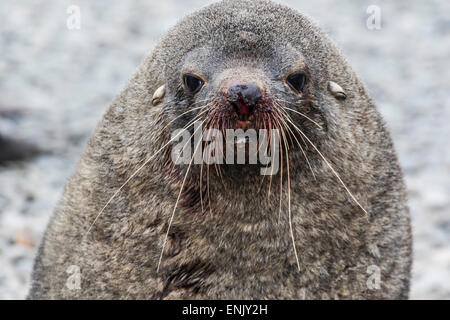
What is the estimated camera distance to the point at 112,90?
39.9 ft

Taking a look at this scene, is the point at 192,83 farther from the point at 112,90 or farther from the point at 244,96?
the point at 112,90

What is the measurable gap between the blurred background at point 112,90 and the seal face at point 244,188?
1500 mm

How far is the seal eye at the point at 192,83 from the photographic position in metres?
4.83

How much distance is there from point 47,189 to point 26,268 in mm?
1665

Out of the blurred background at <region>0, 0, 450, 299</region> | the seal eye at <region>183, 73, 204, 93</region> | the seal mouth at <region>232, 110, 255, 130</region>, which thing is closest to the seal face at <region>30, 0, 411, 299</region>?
the seal eye at <region>183, 73, 204, 93</region>

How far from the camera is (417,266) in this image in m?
8.12

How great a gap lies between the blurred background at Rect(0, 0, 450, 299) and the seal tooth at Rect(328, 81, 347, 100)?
4.02 ft

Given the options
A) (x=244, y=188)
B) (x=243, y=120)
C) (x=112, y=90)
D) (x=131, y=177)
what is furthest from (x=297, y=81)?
(x=112, y=90)

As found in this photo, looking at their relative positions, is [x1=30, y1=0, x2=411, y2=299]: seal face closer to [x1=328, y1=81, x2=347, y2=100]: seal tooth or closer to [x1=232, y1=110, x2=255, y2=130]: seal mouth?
[x1=328, y1=81, x2=347, y2=100]: seal tooth

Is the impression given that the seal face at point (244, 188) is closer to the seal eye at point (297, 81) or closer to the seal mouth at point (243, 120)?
the seal eye at point (297, 81)

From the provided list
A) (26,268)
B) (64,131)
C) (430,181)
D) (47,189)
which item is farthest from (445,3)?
(26,268)

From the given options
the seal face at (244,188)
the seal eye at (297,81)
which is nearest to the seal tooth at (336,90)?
the seal face at (244,188)

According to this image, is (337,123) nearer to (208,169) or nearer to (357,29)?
(208,169)

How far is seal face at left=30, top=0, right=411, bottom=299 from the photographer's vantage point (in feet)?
16.0
